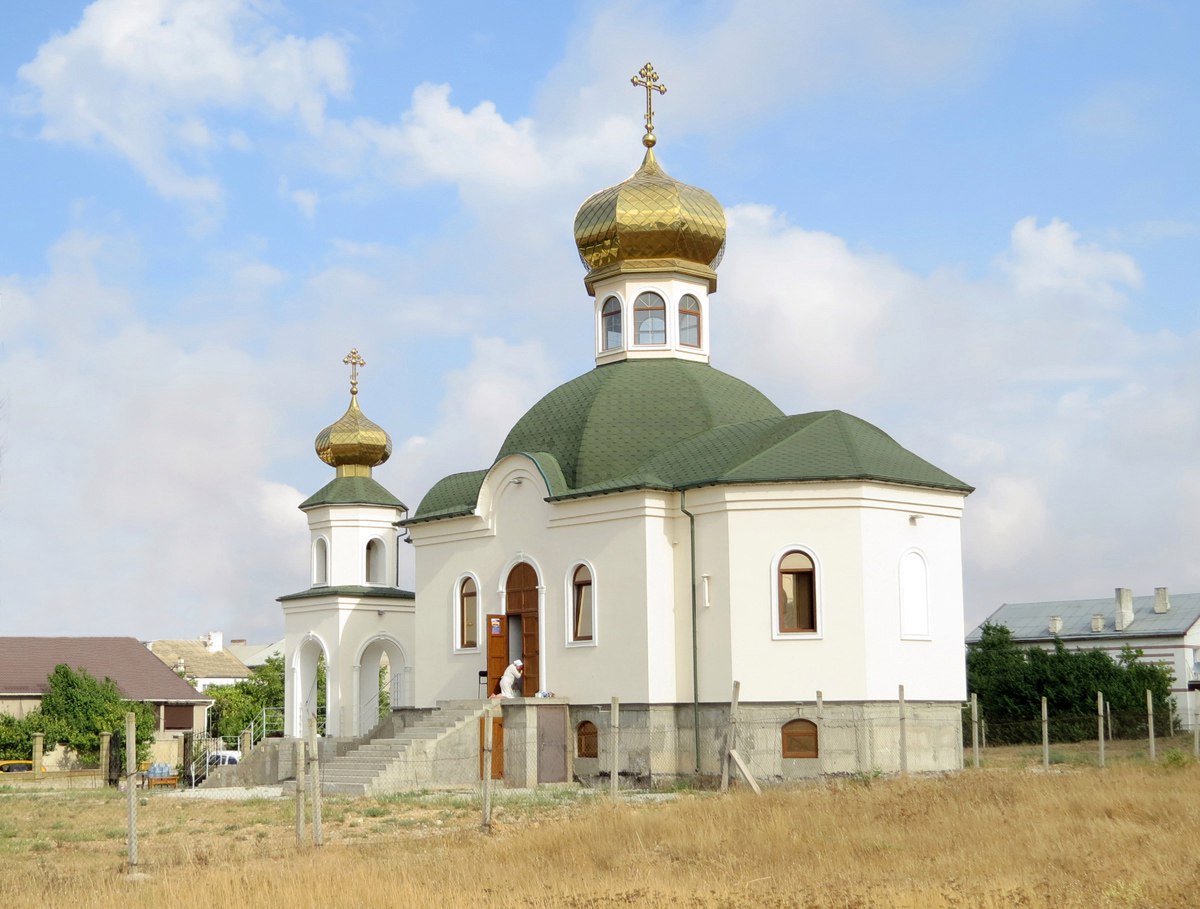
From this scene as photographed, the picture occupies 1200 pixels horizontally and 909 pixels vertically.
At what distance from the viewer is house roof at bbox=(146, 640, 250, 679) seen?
87.4 m

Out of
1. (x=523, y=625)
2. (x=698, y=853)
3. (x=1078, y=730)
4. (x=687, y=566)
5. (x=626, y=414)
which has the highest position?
(x=626, y=414)

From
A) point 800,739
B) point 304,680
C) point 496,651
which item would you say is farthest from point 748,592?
point 304,680

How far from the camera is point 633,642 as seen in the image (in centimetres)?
2511

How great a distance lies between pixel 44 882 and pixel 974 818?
892cm

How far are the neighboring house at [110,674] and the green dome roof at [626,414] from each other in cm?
2374

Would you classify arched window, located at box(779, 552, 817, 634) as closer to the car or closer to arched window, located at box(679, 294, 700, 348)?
arched window, located at box(679, 294, 700, 348)

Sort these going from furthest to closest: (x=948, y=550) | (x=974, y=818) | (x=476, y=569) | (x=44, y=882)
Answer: (x=476, y=569)
(x=948, y=550)
(x=974, y=818)
(x=44, y=882)

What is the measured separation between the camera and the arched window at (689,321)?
30578 mm

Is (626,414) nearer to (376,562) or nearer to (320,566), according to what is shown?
(376,562)

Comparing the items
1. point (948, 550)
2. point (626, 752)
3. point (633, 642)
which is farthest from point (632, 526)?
point (948, 550)

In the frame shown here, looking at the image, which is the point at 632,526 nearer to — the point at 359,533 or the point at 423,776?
the point at 423,776

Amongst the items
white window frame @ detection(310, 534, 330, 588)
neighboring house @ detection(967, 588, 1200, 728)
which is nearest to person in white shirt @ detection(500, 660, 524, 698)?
white window frame @ detection(310, 534, 330, 588)

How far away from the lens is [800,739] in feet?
78.4

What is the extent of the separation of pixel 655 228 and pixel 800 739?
11.4 metres
